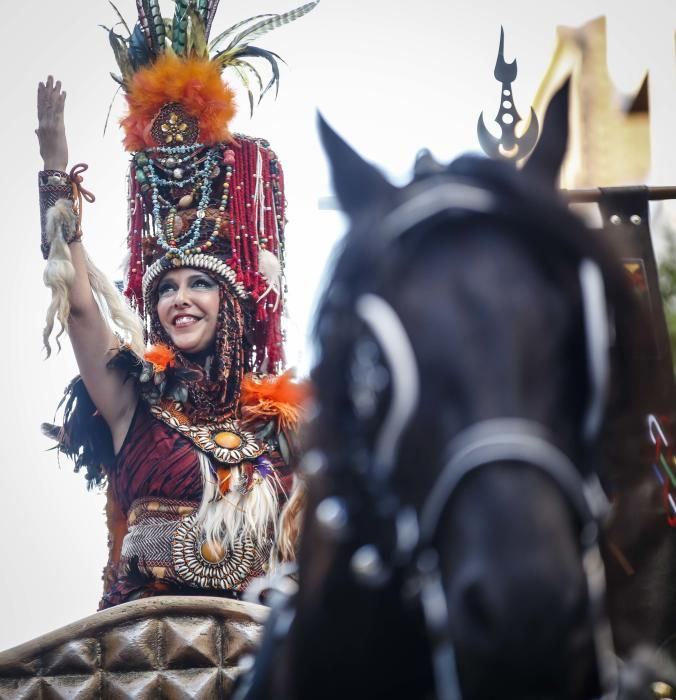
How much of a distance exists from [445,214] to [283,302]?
268 centimetres

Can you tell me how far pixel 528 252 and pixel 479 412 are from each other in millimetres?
234

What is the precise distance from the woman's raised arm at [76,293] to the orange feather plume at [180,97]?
399 millimetres

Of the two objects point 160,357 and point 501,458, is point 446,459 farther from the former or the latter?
point 160,357

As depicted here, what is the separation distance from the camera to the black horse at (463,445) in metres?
1.04

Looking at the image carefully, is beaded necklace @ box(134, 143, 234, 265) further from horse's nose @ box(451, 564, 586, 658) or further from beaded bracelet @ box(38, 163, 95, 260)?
horse's nose @ box(451, 564, 586, 658)

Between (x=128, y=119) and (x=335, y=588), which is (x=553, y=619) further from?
(x=128, y=119)

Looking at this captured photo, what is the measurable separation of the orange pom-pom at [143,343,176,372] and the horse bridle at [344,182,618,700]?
253 cm

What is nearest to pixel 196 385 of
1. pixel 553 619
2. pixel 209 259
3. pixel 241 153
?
pixel 209 259

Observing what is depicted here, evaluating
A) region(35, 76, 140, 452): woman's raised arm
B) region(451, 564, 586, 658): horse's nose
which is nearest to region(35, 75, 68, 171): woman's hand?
region(35, 76, 140, 452): woman's raised arm

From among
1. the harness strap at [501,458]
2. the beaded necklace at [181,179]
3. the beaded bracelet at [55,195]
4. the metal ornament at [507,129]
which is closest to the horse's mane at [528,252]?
the harness strap at [501,458]

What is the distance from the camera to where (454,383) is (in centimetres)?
112

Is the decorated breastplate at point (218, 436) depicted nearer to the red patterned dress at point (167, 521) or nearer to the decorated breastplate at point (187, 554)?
the red patterned dress at point (167, 521)

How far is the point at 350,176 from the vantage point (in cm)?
134

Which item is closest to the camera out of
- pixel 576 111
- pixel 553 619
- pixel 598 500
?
pixel 553 619
